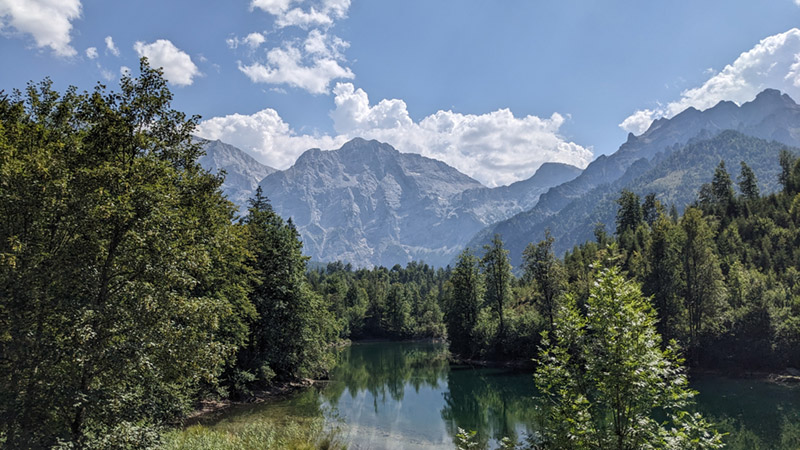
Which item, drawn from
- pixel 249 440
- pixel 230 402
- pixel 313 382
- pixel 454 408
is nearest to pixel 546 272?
pixel 454 408

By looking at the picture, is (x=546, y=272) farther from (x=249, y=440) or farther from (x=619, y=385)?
(x=619, y=385)

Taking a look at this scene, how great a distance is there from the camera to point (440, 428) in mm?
34750

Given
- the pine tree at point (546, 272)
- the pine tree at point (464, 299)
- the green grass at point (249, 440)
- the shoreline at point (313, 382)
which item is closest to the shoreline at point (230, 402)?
the shoreline at point (313, 382)

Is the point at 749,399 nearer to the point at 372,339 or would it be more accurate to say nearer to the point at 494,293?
the point at 494,293

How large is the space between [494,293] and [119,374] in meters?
64.0

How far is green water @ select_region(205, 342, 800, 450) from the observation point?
30422 millimetres

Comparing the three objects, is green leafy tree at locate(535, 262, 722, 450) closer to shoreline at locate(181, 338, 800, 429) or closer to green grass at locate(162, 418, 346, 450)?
green grass at locate(162, 418, 346, 450)

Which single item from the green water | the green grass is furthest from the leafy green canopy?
the green water

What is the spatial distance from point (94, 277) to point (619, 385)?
1519 centimetres

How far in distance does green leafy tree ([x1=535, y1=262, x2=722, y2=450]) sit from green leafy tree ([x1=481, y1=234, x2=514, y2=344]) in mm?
58754

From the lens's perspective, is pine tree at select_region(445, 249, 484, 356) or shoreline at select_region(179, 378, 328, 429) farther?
pine tree at select_region(445, 249, 484, 356)

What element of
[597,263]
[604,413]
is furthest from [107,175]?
[604,413]

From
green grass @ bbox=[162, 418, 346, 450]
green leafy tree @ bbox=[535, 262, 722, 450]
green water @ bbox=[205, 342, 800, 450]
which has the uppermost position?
green leafy tree @ bbox=[535, 262, 722, 450]

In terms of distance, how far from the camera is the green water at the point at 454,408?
30.4m
